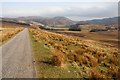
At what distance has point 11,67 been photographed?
15.3 m

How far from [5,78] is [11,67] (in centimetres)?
292

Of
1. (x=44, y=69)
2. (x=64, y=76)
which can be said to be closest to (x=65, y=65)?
(x=44, y=69)

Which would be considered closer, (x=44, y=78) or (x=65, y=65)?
(x=44, y=78)

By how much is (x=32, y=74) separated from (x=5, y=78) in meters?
1.46

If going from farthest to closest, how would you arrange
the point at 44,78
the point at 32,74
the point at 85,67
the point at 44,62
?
1. the point at 44,62
2. the point at 85,67
3. the point at 32,74
4. the point at 44,78

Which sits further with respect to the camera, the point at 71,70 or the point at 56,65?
the point at 56,65

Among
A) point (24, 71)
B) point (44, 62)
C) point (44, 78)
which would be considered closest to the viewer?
point (44, 78)

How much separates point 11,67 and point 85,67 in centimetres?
453

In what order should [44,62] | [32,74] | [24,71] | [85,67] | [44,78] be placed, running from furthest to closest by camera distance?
1. [44,62]
2. [85,67]
3. [24,71]
4. [32,74]
5. [44,78]

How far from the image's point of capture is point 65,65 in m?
15.7

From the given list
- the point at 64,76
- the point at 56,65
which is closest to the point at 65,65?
the point at 56,65

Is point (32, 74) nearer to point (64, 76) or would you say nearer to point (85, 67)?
point (64, 76)

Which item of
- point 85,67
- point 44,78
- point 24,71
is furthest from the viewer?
point 85,67

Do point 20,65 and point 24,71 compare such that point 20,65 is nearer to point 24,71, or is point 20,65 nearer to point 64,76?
point 24,71
